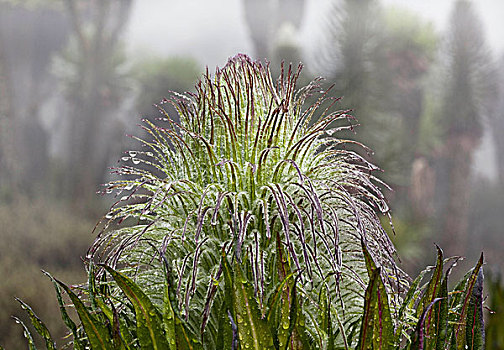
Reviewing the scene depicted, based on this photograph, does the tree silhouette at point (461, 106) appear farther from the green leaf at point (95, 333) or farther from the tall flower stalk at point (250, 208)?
the green leaf at point (95, 333)

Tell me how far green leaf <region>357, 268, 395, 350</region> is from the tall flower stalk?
0.37 feet

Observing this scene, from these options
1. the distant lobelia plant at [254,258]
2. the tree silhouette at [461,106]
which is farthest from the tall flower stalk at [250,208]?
the tree silhouette at [461,106]

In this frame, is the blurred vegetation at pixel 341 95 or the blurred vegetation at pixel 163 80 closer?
the blurred vegetation at pixel 341 95

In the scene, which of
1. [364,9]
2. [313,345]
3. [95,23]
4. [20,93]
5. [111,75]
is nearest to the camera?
[313,345]

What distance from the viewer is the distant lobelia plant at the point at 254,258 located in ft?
3.84

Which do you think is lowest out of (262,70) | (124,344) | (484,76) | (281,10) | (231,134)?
(124,344)

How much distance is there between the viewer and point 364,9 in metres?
10.0

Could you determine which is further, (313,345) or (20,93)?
(20,93)

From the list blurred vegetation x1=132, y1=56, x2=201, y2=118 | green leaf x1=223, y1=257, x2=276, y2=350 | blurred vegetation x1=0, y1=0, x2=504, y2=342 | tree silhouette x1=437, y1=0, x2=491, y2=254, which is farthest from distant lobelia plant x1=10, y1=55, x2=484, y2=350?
blurred vegetation x1=132, y1=56, x2=201, y2=118

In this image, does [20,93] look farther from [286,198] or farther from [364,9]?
[286,198]

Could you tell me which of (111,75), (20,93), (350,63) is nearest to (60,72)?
(111,75)

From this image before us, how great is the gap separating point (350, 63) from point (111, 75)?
12.4 meters

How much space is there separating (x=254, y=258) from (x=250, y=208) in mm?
174

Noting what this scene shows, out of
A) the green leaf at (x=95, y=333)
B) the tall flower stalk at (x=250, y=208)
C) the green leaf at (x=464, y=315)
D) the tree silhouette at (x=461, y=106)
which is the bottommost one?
the green leaf at (x=95, y=333)
